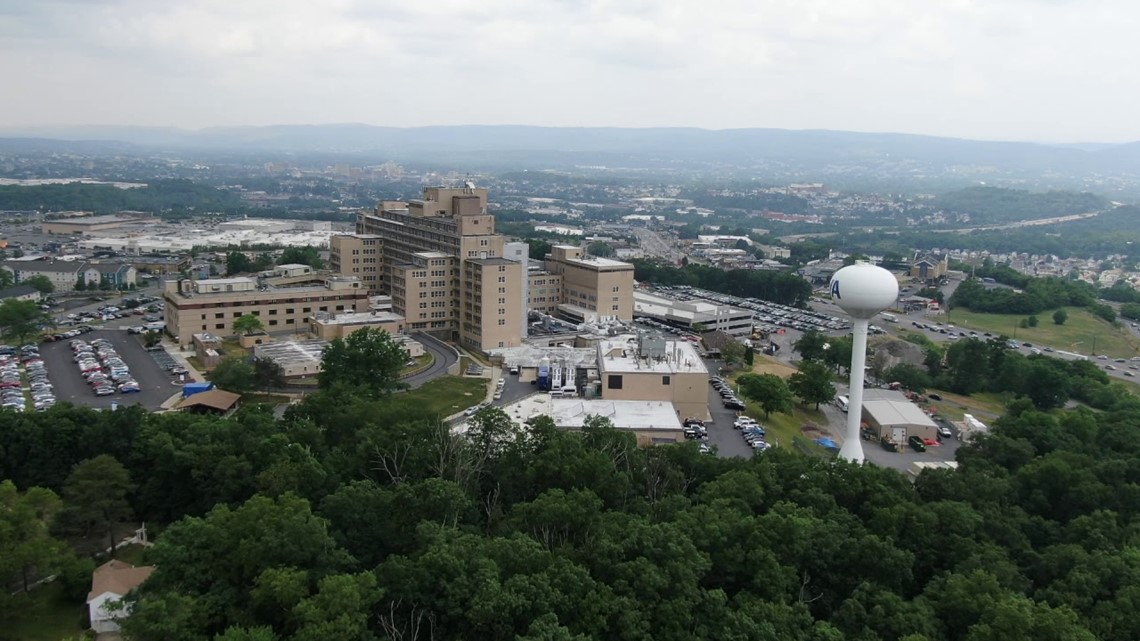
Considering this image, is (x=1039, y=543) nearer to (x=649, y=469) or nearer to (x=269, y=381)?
(x=649, y=469)

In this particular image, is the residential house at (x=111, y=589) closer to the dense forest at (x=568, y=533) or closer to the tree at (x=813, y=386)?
the dense forest at (x=568, y=533)

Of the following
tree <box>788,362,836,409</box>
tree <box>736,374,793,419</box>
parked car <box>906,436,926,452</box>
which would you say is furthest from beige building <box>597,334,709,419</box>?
parked car <box>906,436,926,452</box>

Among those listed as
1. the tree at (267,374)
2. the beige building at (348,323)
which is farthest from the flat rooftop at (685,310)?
the tree at (267,374)

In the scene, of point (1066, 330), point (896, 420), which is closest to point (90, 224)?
point (896, 420)

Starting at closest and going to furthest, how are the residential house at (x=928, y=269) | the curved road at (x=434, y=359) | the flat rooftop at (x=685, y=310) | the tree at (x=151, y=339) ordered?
the curved road at (x=434, y=359) → the tree at (x=151, y=339) → the flat rooftop at (x=685, y=310) → the residential house at (x=928, y=269)

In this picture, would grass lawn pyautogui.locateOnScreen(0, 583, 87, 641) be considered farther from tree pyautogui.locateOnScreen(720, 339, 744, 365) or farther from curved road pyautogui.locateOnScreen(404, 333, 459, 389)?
tree pyautogui.locateOnScreen(720, 339, 744, 365)

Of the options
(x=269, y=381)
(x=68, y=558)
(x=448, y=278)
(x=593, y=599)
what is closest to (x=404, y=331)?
(x=448, y=278)
